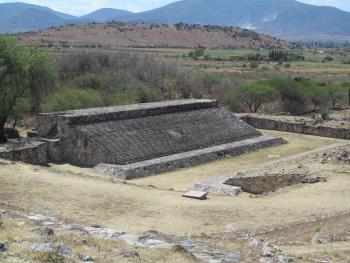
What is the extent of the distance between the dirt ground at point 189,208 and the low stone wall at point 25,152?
7.68ft

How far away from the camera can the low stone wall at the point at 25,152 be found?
21.6 metres

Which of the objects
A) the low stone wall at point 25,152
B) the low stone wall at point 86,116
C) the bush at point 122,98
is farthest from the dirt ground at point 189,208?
the bush at point 122,98

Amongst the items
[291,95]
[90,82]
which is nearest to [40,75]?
[90,82]

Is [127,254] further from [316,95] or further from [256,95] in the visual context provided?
[316,95]

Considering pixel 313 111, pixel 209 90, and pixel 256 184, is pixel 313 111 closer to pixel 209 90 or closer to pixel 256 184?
pixel 209 90

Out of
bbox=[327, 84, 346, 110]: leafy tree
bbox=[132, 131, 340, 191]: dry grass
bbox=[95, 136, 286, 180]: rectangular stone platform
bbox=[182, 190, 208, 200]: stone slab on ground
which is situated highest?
bbox=[327, 84, 346, 110]: leafy tree

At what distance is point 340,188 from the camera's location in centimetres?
1841

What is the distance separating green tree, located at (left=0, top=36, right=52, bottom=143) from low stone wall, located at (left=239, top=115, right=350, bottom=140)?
1407 centimetres

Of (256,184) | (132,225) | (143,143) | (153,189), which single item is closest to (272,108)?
(143,143)

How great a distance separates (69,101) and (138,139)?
8.06 metres

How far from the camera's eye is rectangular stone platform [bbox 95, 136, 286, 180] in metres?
21.5

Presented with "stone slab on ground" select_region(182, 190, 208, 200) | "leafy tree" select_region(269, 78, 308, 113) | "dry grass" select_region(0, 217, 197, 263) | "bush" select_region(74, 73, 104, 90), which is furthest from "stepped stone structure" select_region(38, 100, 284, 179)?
"leafy tree" select_region(269, 78, 308, 113)

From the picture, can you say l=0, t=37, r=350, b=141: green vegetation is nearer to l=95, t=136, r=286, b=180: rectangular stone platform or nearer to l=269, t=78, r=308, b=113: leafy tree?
l=269, t=78, r=308, b=113: leafy tree

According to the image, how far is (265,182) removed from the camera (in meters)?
20.1
